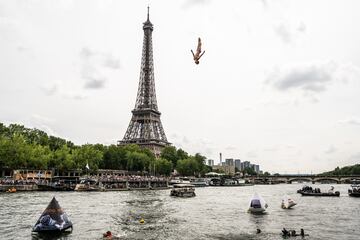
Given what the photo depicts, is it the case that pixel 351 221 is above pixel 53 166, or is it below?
below

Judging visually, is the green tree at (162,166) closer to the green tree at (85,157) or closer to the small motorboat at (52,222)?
the green tree at (85,157)

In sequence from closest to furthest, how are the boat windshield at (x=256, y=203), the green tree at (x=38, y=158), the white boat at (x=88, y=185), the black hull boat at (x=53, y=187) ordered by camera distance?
1. the boat windshield at (x=256, y=203)
2. the black hull boat at (x=53, y=187)
3. the white boat at (x=88, y=185)
4. the green tree at (x=38, y=158)

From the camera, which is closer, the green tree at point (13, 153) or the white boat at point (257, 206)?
the white boat at point (257, 206)

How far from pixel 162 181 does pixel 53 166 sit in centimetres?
4034

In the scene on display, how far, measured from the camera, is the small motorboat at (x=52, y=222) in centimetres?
4044

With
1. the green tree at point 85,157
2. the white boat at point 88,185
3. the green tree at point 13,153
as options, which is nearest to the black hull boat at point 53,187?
the white boat at point 88,185

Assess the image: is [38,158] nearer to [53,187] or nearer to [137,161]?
[53,187]

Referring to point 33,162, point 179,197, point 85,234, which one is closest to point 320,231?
point 85,234

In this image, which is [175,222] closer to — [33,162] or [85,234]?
[85,234]

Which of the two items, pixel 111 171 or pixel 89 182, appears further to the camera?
pixel 111 171

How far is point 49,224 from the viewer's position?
40531 mm

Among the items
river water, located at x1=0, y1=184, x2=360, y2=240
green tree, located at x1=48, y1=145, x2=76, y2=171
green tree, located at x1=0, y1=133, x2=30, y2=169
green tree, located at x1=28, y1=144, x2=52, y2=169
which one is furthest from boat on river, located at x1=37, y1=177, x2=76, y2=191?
river water, located at x1=0, y1=184, x2=360, y2=240

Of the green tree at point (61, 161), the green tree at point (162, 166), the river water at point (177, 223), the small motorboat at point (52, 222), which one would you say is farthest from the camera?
the green tree at point (162, 166)

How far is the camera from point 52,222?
4062 cm
